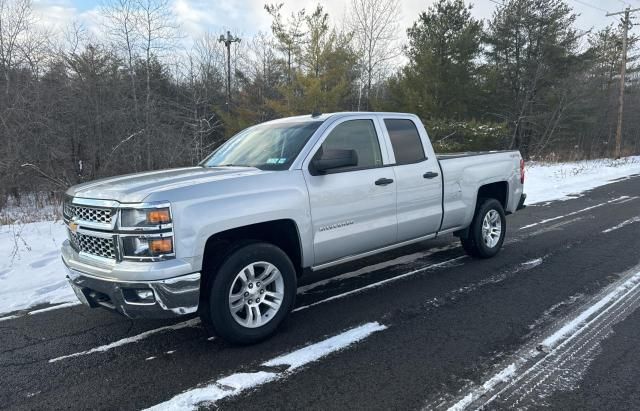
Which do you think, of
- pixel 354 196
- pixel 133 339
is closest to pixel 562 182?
pixel 354 196

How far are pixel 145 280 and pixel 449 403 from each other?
89.0 inches

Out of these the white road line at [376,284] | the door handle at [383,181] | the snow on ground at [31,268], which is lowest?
the white road line at [376,284]

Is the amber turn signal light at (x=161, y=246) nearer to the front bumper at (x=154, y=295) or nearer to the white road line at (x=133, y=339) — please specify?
the front bumper at (x=154, y=295)

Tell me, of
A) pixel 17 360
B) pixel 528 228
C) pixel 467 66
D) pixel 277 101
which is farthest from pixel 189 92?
pixel 17 360

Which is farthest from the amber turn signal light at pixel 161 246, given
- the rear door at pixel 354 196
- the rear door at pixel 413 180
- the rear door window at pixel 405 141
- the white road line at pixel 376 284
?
the rear door window at pixel 405 141

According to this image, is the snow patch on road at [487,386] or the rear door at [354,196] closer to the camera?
the snow patch on road at [487,386]

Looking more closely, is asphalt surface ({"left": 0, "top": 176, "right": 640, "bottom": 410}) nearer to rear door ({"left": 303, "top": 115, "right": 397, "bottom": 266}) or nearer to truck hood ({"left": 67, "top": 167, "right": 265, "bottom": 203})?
rear door ({"left": 303, "top": 115, "right": 397, "bottom": 266})

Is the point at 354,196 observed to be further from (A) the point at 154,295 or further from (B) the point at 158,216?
(A) the point at 154,295

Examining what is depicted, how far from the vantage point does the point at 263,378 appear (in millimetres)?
3209

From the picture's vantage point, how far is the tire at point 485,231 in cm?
604

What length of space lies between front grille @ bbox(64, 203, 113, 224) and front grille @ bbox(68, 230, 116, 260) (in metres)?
0.14

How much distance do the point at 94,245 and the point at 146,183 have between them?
0.65 m

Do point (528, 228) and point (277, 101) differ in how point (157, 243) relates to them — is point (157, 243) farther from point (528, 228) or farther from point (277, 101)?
point (277, 101)

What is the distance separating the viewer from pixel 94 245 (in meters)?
Answer: 3.52
